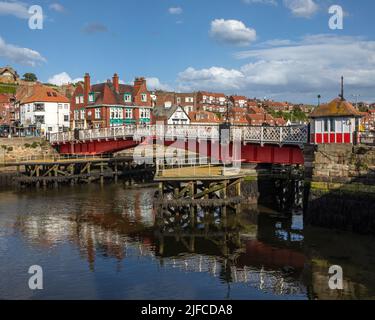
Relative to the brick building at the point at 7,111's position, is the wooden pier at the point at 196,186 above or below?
below

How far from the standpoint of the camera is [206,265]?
22.2 m

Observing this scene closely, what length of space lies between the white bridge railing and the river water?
5516mm

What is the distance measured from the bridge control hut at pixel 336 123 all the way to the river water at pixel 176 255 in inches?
239

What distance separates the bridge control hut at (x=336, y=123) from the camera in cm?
2903

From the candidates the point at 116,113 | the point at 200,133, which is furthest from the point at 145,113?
the point at 200,133

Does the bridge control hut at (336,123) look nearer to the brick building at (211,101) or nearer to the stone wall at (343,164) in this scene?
the stone wall at (343,164)

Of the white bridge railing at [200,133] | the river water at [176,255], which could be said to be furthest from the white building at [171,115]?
the river water at [176,255]

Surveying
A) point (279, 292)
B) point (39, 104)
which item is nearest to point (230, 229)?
point (279, 292)

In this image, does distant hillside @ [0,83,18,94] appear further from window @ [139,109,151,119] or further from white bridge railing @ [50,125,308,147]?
white bridge railing @ [50,125,308,147]

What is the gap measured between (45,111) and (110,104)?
11.5 metres

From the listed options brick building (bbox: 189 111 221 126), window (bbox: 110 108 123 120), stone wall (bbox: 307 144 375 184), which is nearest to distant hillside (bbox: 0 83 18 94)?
window (bbox: 110 108 123 120)

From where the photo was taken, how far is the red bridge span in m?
32.8

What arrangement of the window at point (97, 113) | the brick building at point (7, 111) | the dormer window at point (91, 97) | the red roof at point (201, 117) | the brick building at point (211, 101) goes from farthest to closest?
1. the brick building at point (211, 101)
2. the red roof at point (201, 117)
3. the brick building at point (7, 111)
4. the dormer window at point (91, 97)
5. the window at point (97, 113)
